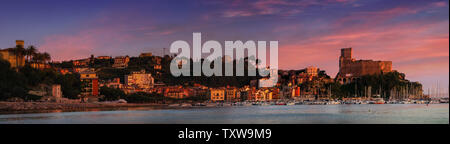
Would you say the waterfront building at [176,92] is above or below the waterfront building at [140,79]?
below

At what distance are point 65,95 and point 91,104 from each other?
4.26 m

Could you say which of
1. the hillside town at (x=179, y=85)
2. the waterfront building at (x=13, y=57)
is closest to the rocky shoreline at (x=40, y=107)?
the hillside town at (x=179, y=85)

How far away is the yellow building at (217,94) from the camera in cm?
9562

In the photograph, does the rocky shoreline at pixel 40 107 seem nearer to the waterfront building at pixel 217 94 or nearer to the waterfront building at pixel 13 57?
the waterfront building at pixel 13 57

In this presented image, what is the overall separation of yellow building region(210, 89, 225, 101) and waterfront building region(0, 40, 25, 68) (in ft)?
135

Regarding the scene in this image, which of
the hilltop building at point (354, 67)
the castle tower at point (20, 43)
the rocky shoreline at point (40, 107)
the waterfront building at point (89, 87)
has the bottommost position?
the rocky shoreline at point (40, 107)

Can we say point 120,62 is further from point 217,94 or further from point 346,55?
point 346,55

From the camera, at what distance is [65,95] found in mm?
59312

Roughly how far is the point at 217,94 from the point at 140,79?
15.9 metres

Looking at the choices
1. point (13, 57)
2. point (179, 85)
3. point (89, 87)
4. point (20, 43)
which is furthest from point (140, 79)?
point (13, 57)

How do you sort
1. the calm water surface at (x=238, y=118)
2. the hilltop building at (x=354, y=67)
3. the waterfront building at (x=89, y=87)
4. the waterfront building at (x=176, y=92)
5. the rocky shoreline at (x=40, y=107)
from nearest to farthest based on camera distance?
the calm water surface at (x=238, y=118)
the rocky shoreline at (x=40, y=107)
the waterfront building at (x=89, y=87)
the waterfront building at (x=176, y=92)
the hilltop building at (x=354, y=67)
